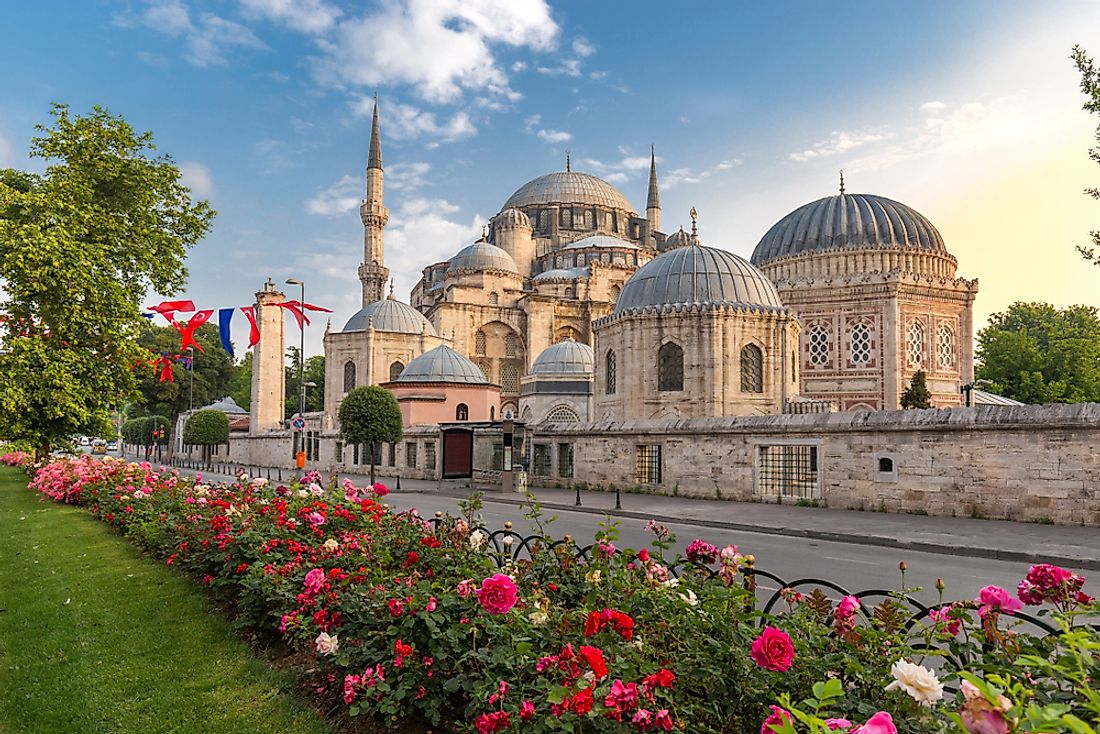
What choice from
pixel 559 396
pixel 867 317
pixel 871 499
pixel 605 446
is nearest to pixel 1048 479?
pixel 871 499

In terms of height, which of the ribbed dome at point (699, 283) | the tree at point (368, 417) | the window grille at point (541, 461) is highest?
the ribbed dome at point (699, 283)

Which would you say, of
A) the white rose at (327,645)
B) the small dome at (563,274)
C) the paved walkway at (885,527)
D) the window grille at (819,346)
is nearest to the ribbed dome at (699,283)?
the window grille at (819,346)

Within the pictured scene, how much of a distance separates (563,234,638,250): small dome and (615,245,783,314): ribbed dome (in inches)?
1270

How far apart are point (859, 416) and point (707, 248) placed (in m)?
12.7

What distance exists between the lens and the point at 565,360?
1602 inches

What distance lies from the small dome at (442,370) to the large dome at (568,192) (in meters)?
32.5

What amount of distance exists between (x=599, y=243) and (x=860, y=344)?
31945 mm

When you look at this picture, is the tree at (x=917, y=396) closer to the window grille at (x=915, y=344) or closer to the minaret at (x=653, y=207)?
the window grille at (x=915, y=344)

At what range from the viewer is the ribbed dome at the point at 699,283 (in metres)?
25.8

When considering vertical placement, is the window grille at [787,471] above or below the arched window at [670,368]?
below

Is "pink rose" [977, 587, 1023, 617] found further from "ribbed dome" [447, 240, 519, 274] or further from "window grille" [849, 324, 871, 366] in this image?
"ribbed dome" [447, 240, 519, 274]

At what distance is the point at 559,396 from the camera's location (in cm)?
3934

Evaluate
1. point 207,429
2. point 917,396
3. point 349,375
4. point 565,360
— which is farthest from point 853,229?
point 207,429

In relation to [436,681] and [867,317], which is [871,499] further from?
[867,317]
